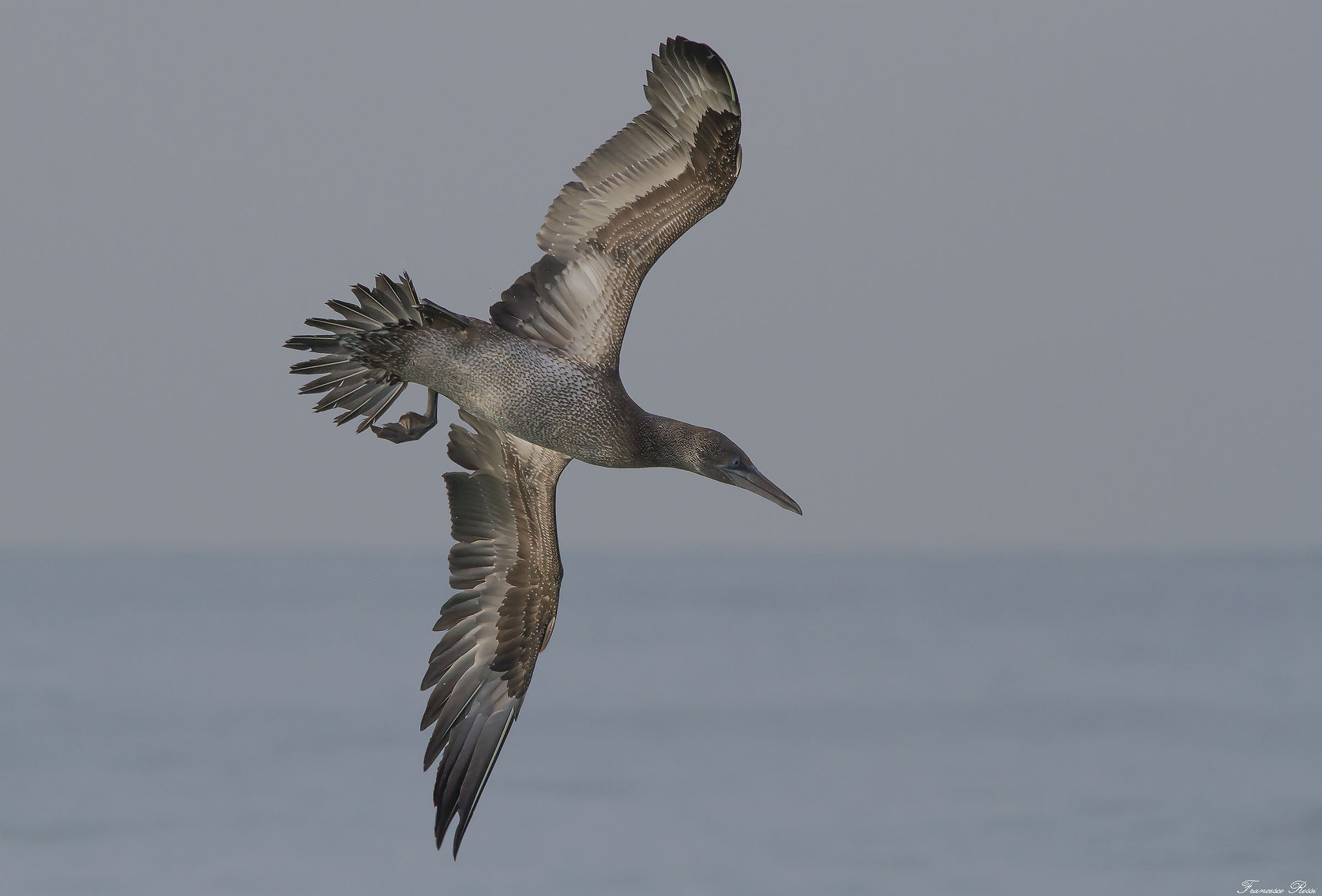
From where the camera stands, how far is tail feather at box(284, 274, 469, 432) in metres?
10.2

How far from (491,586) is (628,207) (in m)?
2.44

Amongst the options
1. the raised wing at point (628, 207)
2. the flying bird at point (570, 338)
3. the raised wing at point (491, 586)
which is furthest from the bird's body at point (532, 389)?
the raised wing at point (491, 586)

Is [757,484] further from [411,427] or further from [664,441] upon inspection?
[411,427]

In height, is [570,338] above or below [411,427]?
above

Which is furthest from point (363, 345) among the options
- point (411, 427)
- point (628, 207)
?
point (628, 207)

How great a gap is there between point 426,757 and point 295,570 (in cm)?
15940

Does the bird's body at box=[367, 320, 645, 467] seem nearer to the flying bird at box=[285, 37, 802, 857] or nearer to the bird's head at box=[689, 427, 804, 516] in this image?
the flying bird at box=[285, 37, 802, 857]

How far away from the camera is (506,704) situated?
1134 cm

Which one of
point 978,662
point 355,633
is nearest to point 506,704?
point 978,662

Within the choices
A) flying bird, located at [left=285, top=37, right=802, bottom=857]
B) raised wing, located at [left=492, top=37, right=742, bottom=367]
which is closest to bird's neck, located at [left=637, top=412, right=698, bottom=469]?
flying bird, located at [left=285, top=37, right=802, bottom=857]

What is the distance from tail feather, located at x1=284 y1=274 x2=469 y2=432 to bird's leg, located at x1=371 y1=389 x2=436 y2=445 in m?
0.09

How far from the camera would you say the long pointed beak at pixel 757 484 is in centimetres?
1027

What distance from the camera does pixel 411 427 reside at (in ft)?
35.6

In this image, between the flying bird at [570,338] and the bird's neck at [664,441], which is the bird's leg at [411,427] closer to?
the flying bird at [570,338]
